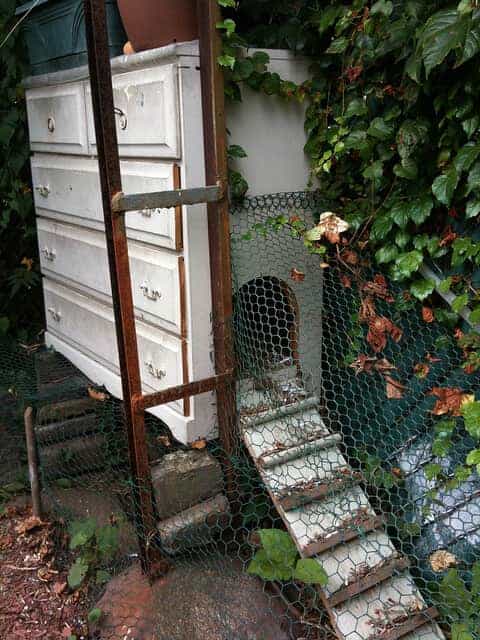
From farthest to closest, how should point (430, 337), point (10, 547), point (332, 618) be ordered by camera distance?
1. point (10, 547)
2. point (430, 337)
3. point (332, 618)

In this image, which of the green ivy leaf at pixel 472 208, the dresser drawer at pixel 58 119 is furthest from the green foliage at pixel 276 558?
the dresser drawer at pixel 58 119

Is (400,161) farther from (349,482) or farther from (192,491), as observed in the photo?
(192,491)

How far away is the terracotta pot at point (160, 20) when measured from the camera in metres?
2.23

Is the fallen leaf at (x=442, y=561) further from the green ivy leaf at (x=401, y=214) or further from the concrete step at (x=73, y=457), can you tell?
the concrete step at (x=73, y=457)

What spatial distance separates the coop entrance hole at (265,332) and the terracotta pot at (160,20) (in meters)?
0.97

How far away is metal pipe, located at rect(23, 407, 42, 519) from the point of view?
287cm

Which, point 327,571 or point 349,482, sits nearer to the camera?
point 327,571

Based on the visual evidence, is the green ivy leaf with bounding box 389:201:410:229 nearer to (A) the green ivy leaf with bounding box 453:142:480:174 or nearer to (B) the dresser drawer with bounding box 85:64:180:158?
(A) the green ivy leaf with bounding box 453:142:480:174

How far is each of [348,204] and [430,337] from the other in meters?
0.64

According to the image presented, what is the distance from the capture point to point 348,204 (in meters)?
2.63


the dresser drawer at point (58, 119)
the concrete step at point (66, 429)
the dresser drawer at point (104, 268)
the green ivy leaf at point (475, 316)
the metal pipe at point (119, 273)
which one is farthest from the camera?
the concrete step at point (66, 429)

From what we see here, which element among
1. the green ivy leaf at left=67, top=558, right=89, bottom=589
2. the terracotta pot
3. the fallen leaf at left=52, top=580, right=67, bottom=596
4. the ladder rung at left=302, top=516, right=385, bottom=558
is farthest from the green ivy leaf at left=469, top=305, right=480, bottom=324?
the fallen leaf at left=52, top=580, right=67, bottom=596

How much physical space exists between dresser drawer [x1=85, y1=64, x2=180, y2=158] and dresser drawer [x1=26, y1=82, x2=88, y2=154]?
0.36 meters

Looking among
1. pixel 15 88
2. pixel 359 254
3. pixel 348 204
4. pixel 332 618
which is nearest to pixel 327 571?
pixel 332 618
